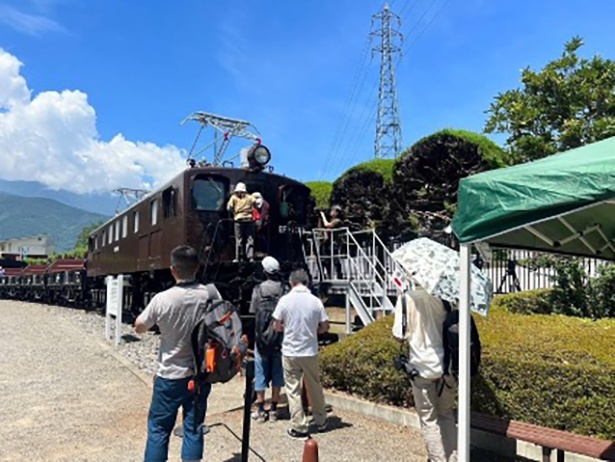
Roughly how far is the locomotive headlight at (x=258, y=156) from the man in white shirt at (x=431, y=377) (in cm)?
744

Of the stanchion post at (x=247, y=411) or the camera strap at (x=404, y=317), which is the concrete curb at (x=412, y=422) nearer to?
the camera strap at (x=404, y=317)

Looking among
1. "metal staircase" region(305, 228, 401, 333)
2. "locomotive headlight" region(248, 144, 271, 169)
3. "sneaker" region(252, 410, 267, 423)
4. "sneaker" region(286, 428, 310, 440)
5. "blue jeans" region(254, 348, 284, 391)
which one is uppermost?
"locomotive headlight" region(248, 144, 271, 169)

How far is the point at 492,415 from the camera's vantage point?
509cm

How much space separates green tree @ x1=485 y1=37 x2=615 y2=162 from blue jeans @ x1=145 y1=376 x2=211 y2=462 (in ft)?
34.9

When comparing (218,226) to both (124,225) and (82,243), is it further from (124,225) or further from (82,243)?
(82,243)

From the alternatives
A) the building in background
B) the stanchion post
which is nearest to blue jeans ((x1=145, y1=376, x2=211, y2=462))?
the stanchion post

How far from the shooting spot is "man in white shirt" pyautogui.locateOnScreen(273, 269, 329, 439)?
17.8 ft

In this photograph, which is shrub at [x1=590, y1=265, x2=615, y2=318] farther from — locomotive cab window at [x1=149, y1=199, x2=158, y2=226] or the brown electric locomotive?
locomotive cab window at [x1=149, y1=199, x2=158, y2=226]

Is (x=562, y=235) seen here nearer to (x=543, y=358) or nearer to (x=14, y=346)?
(x=543, y=358)

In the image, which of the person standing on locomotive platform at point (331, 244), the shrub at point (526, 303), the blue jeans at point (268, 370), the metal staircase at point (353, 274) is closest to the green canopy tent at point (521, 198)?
the blue jeans at point (268, 370)

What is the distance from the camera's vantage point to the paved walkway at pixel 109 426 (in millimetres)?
5035

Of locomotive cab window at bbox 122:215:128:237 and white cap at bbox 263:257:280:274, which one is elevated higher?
locomotive cab window at bbox 122:215:128:237

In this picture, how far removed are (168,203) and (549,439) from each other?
357 inches

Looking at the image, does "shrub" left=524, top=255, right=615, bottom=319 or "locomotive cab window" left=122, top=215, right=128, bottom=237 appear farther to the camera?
"locomotive cab window" left=122, top=215, right=128, bottom=237
